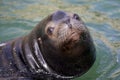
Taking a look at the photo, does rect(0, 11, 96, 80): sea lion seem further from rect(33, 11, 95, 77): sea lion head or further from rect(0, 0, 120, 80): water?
rect(0, 0, 120, 80): water

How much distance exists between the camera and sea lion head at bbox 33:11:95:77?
22.1 ft

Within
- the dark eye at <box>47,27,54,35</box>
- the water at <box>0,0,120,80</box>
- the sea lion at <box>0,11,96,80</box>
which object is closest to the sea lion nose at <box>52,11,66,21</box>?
the sea lion at <box>0,11,96,80</box>

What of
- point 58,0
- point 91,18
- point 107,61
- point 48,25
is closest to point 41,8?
point 58,0

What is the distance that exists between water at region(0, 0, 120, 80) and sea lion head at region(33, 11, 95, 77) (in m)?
0.83

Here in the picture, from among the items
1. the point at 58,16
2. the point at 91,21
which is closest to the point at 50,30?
the point at 58,16

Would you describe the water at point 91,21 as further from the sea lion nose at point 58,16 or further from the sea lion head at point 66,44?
the sea lion nose at point 58,16

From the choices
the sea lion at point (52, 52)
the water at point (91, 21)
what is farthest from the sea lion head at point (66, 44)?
the water at point (91, 21)

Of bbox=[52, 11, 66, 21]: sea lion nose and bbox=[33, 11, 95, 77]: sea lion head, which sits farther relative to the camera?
bbox=[52, 11, 66, 21]: sea lion nose

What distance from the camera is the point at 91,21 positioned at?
11266 millimetres

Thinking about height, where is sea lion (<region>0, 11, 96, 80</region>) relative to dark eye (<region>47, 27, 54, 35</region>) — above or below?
below

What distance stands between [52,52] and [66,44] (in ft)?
1.54

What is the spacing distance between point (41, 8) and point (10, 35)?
2130 millimetres

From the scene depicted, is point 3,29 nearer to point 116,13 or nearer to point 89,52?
point 116,13

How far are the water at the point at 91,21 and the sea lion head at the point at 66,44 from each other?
2.74 feet
